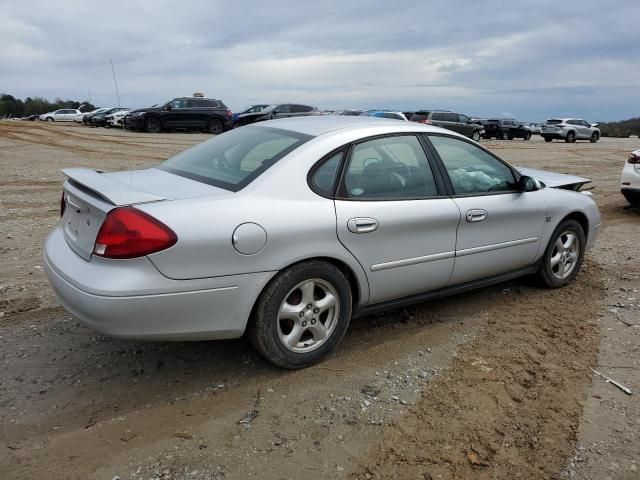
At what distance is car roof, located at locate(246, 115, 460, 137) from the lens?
12.1 ft

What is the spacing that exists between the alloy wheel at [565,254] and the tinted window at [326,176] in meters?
2.39

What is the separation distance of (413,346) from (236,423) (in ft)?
4.65

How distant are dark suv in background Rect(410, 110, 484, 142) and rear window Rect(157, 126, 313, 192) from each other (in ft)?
85.5

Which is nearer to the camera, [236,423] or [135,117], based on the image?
[236,423]

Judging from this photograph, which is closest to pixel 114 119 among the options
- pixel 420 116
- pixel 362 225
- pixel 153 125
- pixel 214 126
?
pixel 153 125

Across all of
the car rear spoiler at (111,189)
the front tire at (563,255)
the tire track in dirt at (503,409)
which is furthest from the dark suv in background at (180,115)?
the tire track in dirt at (503,409)

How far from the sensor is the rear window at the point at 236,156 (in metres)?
3.31

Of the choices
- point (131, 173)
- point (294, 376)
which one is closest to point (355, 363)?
point (294, 376)

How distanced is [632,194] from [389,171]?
632 centimetres

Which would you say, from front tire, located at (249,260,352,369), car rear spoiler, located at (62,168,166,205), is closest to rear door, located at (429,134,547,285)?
front tire, located at (249,260,352,369)

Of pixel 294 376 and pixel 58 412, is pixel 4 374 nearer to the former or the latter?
pixel 58 412

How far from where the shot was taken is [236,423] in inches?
112

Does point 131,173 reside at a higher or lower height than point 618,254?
higher

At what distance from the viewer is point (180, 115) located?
87.9 ft
